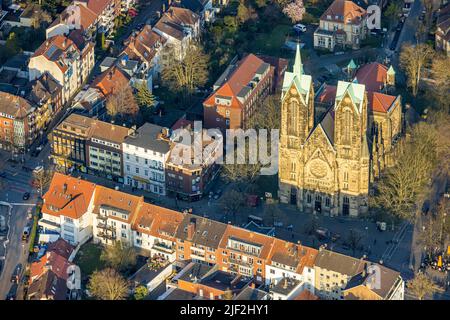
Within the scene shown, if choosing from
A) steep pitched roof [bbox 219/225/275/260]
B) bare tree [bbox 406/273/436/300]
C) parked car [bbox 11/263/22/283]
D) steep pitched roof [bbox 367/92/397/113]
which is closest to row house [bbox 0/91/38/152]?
parked car [bbox 11/263/22/283]

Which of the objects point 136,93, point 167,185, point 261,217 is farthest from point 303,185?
point 136,93

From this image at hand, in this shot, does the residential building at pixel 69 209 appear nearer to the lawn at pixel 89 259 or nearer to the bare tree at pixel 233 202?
the lawn at pixel 89 259

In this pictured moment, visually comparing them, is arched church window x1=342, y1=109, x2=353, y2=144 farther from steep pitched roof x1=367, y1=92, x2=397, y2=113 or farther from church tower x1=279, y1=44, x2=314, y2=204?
steep pitched roof x1=367, y1=92, x2=397, y2=113

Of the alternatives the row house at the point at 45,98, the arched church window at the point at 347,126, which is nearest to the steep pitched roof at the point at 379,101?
the arched church window at the point at 347,126

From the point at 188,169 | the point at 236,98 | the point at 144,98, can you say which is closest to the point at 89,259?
the point at 188,169

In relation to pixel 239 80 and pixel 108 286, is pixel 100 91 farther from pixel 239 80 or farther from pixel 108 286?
pixel 108 286

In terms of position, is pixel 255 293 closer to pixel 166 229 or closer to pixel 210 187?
pixel 166 229
